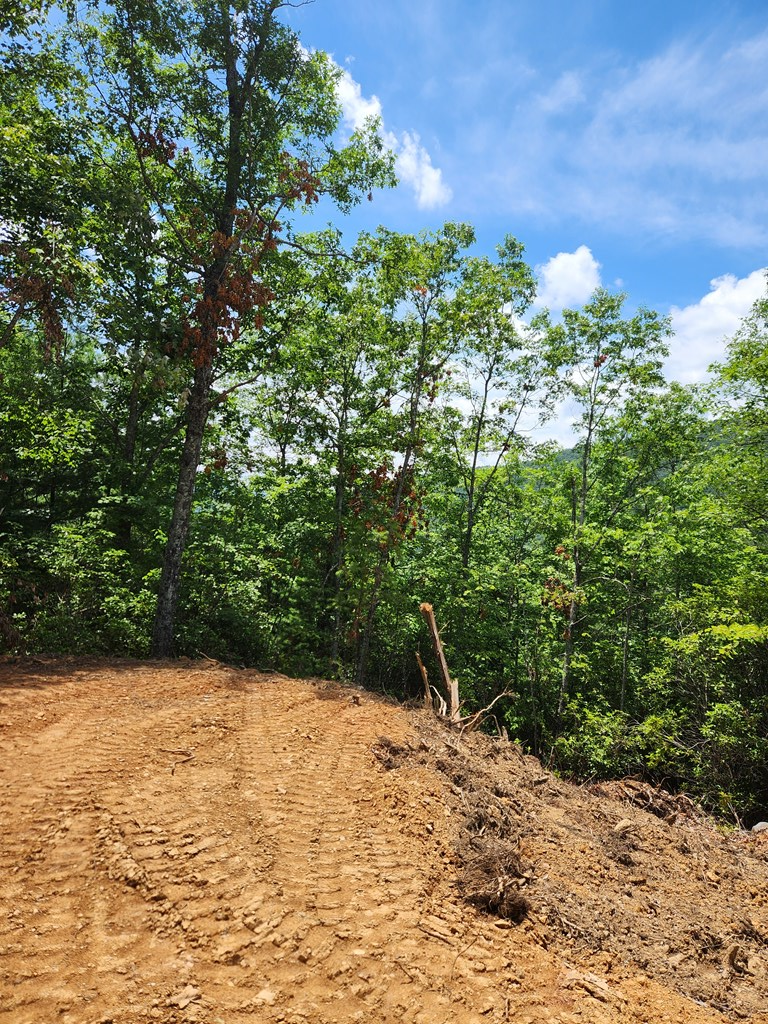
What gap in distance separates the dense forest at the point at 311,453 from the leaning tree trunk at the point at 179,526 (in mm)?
60

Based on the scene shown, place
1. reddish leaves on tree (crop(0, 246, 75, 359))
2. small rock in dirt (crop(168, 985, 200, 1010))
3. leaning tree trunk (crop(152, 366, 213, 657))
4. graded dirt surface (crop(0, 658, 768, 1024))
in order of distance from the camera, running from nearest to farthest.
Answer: small rock in dirt (crop(168, 985, 200, 1010))
graded dirt surface (crop(0, 658, 768, 1024))
reddish leaves on tree (crop(0, 246, 75, 359))
leaning tree trunk (crop(152, 366, 213, 657))

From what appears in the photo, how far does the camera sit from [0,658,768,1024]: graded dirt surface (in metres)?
2.63

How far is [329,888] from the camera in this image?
3445 millimetres

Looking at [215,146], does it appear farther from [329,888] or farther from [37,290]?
[329,888]

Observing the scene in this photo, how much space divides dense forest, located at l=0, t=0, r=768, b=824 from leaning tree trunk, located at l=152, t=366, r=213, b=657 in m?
0.06

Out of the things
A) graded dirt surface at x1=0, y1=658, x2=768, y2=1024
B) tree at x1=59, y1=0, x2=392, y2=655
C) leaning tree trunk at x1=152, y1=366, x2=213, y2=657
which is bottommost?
graded dirt surface at x1=0, y1=658, x2=768, y2=1024

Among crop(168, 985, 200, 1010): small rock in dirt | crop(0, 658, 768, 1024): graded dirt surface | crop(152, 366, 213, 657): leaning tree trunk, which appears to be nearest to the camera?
crop(168, 985, 200, 1010): small rock in dirt

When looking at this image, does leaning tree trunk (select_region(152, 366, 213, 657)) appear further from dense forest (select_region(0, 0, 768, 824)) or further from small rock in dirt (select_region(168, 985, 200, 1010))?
small rock in dirt (select_region(168, 985, 200, 1010))

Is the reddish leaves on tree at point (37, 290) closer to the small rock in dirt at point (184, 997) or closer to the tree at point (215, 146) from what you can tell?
the tree at point (215, 146)

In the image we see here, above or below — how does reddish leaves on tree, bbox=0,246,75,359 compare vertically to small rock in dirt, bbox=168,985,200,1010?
above

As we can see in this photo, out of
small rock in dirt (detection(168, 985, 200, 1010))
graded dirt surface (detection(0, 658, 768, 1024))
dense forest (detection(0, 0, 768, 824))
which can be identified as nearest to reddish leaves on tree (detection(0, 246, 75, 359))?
dense forest (detection(0, 0, 768, 824))

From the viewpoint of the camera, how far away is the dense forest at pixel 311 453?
33.6ft

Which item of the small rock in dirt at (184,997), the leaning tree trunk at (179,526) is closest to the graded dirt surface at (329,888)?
the small rock in dirt at (184,997)

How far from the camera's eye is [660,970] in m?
3.07
